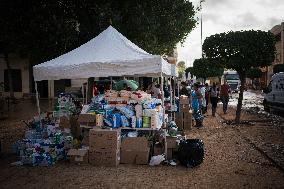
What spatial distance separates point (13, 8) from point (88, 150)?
12403mm

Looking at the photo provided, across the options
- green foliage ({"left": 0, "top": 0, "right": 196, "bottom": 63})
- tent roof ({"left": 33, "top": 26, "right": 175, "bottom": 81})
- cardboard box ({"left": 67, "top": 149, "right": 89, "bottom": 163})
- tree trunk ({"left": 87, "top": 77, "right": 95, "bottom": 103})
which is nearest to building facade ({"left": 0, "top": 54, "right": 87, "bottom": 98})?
green foliage ({"left": 0, "top": 0, "right": 196, "bottom": 63})

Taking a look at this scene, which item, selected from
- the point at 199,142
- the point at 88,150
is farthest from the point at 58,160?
the point at 199,142

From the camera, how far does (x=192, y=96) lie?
1653cm

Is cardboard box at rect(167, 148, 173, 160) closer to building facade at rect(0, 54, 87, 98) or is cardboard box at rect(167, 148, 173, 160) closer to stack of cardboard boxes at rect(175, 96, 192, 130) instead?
stack of cardboard boxes at rect(175, 96, 192, 130)

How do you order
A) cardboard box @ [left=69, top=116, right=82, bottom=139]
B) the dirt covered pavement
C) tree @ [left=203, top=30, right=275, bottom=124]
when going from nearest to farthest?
the dirt covered pavement, cardboard box @ [left=69, top=116, right=82, bottom=139], tree @ [left=203, top=30, right=275, bottom=124]

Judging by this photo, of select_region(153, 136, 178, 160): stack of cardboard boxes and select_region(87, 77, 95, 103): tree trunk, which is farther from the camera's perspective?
select_region(87, 77, 95, 103): tree trunk

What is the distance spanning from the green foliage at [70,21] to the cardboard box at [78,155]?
381 inches

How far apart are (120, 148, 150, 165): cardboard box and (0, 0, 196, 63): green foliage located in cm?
980

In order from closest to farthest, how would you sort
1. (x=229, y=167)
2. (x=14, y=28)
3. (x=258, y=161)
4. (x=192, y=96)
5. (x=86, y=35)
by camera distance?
(x=229, y=167), (x=258, y=161), (x=192, y=96), (x=86, y=35), (x=14, y=28)

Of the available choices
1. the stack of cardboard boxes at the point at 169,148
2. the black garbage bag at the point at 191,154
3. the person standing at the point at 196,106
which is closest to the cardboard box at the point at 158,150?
the stack of cardboard boxes at the point at 169,148

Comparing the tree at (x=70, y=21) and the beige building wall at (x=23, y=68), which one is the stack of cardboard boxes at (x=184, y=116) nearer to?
the tree at (x=70, y=21)

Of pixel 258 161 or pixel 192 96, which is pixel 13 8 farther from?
pixel 258 161

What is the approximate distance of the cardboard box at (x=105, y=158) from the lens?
8469 mm

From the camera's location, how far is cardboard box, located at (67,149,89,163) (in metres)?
8.64
